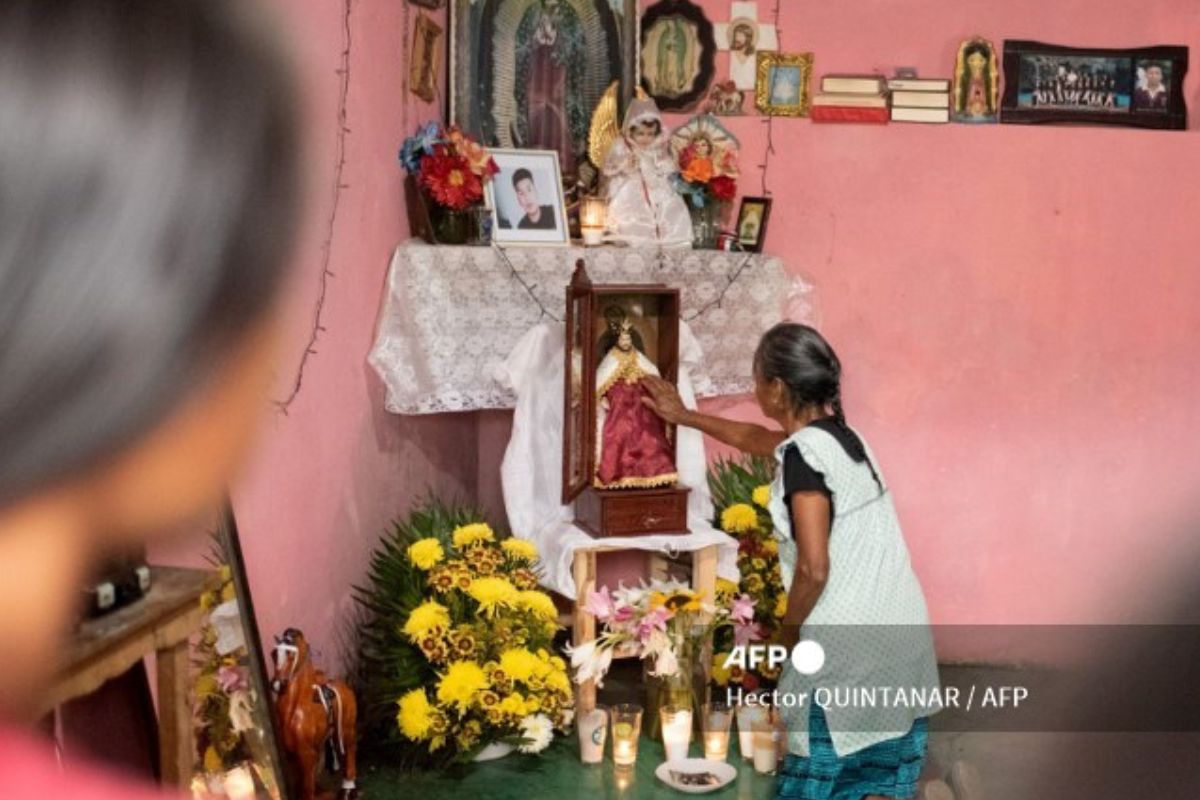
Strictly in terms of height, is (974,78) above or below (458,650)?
above

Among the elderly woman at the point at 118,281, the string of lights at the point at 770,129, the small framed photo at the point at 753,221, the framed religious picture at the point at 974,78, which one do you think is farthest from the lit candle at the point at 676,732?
the elderly woman at the point at 118,281

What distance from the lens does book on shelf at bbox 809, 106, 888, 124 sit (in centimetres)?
474

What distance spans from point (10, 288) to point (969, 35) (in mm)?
4940

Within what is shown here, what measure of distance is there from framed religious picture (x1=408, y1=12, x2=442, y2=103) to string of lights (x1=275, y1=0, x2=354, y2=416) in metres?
0.55

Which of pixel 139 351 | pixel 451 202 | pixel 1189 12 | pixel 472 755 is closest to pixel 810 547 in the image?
pixel 472 755

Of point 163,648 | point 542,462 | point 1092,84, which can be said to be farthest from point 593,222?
point 163,648

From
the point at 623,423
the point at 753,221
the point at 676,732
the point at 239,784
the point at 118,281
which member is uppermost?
the point at 753,221

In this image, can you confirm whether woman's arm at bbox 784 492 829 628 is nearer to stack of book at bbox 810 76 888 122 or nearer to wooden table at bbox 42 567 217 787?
wooden table at bbox 42 567 217 787

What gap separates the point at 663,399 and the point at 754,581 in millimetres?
758

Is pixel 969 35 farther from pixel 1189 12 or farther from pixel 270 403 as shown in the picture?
pixel 270 403

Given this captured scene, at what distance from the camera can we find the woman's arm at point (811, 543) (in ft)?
9.47

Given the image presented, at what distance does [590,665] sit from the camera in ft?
12.1

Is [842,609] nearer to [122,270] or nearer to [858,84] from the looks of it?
[858,84]

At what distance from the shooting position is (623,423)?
12.8 feet
